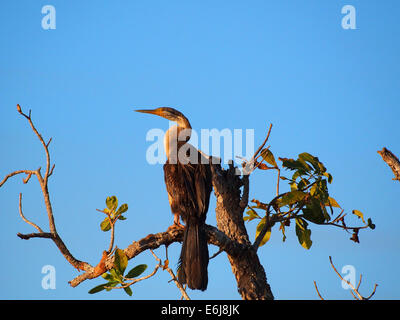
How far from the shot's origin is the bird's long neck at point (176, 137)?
22.0ft

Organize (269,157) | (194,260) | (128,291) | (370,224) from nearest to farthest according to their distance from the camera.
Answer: (128,291) → (194,260) → (370,224) → (269,157)

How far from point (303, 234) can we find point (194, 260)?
1621mm

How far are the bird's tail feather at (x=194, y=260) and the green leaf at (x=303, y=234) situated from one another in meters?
1.37

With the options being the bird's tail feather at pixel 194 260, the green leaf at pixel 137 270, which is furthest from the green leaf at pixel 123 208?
the green leaf at pixel 137 270

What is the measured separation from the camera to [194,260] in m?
5.71

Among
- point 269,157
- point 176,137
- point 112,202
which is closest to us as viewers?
point 112,202

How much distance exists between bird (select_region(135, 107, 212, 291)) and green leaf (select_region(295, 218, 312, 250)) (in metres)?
1.26

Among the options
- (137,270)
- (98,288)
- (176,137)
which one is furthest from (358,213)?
(98,288)

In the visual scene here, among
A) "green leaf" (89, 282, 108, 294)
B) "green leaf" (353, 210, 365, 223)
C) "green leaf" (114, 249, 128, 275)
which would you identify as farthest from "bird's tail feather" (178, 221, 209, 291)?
"green leaf" (353, 210, 365, 223)

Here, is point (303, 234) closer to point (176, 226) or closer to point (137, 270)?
point (176, 226)

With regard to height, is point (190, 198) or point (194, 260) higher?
point (190, 198)
